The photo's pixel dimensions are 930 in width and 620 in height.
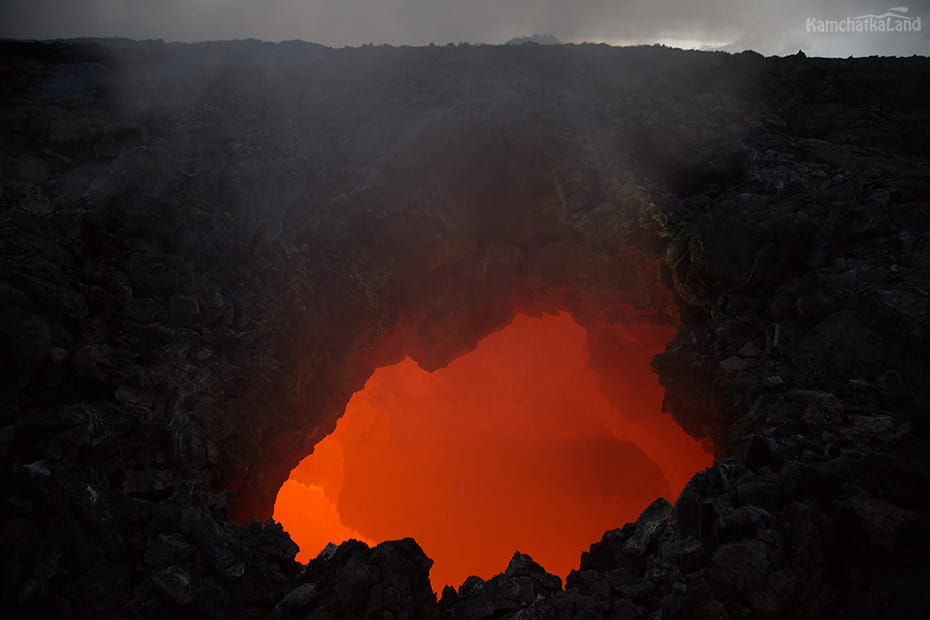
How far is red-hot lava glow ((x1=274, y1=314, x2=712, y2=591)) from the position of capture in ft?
59.2

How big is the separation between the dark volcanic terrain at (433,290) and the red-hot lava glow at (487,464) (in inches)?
164

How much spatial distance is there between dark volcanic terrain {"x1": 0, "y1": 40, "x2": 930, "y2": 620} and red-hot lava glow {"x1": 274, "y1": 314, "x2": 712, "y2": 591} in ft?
13.7

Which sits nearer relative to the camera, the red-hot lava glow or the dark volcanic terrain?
the dark volcanic terrain

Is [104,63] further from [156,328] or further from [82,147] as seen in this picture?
[156,328]

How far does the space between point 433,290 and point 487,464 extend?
12.1m

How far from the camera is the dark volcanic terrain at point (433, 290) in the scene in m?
5.16

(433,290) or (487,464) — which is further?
(487,464)

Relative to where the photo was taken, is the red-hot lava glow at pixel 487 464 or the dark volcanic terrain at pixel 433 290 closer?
the dark volcanic terrain at pixel 433 290

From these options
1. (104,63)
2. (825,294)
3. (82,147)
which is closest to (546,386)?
(825,294)

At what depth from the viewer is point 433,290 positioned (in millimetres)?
11891

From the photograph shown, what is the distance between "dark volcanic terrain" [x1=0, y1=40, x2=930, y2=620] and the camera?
5.16 meters

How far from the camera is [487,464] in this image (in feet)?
68.9

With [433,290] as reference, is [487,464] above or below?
below

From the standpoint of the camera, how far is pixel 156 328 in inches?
287
